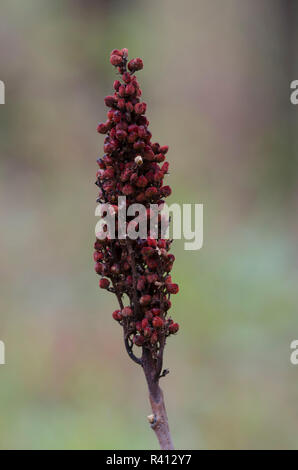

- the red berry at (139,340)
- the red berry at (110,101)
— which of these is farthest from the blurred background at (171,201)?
the red berry at (110,101)

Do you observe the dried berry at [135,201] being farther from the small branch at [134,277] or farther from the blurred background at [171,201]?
the blurred background at [171,201]

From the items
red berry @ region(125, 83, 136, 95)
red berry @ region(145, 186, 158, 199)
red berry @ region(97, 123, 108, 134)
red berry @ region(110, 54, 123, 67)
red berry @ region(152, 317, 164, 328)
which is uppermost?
red berry @ region(110, 54, 123, 67)

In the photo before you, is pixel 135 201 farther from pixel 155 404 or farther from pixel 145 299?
pixel 155 404

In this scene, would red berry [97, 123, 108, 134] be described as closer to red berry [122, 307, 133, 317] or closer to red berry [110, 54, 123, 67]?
red berry [110, 54, 123, 67]

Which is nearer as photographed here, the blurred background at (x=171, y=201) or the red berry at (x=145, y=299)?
the red berry at (x=145, y=299)

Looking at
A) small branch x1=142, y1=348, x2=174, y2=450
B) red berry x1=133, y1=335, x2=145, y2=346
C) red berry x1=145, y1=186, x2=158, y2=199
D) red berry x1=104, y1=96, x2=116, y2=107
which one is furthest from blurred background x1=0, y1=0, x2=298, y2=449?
red berry x1=104, y1=96, x2=116, y2=107

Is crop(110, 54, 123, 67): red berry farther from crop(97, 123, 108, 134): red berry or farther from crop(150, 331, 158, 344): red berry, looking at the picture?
crop(150, 331, 158, 344): red berry

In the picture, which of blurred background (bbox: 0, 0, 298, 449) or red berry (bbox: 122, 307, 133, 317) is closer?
red berry (bbox: 122, 307, 133, 317)

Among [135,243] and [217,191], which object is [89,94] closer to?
[217,191]

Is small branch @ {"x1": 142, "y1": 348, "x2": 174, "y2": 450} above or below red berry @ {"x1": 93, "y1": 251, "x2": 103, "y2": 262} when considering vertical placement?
below
